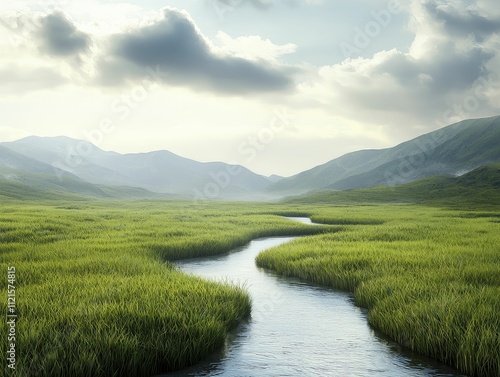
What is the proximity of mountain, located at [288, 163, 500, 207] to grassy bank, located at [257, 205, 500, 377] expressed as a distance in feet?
275

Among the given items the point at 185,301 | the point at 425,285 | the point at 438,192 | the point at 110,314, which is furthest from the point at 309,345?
the point at 438,192

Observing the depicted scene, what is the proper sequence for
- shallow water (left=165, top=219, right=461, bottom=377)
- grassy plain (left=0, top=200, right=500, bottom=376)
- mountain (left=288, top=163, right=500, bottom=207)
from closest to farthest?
grassy plain (left=0, top=200, right=500, bottom=376)
shallow water (left=165, top=219, right=461, bottom=377)
mountain (left=288, top=163, right=500, bottom=207)

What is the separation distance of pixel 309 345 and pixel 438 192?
397 ft

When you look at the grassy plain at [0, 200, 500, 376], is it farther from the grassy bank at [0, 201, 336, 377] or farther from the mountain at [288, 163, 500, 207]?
the mountain at [288, 163, 500, 207]

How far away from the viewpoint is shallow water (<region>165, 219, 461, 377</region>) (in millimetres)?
7887

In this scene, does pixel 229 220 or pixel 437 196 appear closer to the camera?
pixel 229 220

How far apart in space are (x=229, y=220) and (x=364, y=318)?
102 feet

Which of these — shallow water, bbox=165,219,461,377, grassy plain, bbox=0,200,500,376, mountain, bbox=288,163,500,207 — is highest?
mountain, bbox=288,163,500,207

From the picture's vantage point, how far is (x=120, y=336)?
7.77 metres

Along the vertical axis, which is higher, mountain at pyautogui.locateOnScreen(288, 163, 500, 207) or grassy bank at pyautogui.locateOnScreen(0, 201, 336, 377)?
mountain at pyautogui.locateOnScreen(288, 163, 500, 207)

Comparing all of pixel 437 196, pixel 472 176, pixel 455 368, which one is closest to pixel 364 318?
pixel 455 368

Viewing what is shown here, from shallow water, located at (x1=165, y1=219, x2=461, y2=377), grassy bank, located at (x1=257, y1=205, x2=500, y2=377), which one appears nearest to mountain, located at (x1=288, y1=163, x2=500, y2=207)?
grassy bank, located at (x1=257, y1=205, x2=500, y2=377)

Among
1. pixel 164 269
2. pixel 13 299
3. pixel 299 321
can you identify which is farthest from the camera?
pixel 164 269

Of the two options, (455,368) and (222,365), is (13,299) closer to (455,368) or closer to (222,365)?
(222,365)
